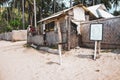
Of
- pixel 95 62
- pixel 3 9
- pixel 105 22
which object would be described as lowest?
pixel 95 62

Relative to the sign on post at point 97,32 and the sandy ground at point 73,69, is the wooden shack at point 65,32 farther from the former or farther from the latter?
the sign on post at point 97,32

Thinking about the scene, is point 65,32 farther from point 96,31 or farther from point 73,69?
point 73,69

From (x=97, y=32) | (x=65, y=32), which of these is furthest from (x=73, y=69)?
(x=65, y=32)

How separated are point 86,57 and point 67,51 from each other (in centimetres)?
274

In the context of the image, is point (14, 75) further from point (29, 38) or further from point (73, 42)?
point (29, 38)

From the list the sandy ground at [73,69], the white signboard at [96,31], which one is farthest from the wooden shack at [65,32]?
the white signboard at [96,31]

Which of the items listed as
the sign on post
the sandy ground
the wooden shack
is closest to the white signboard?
the sign on post

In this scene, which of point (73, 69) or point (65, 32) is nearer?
point (73, 69)

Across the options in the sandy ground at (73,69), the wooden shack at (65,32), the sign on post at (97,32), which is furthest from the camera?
the wooden shack at (65,32)

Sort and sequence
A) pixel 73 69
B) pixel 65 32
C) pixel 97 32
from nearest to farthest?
pixel 73 69, pixel 97 32, pixel 65 32

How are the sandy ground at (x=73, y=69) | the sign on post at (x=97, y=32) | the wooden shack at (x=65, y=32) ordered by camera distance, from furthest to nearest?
1. the wooden shack at (x=65, y=32)
2. the sign on post at (x=97, y=32)
3. the sandy ground at (x=73, y=69)

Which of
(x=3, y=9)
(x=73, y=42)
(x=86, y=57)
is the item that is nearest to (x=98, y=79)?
(x=86, y=57)

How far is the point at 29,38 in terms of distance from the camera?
23.9 meters

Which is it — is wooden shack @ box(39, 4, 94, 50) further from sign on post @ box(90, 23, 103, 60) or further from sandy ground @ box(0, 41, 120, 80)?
sign on post @ box(90, 23, 103, 60)
